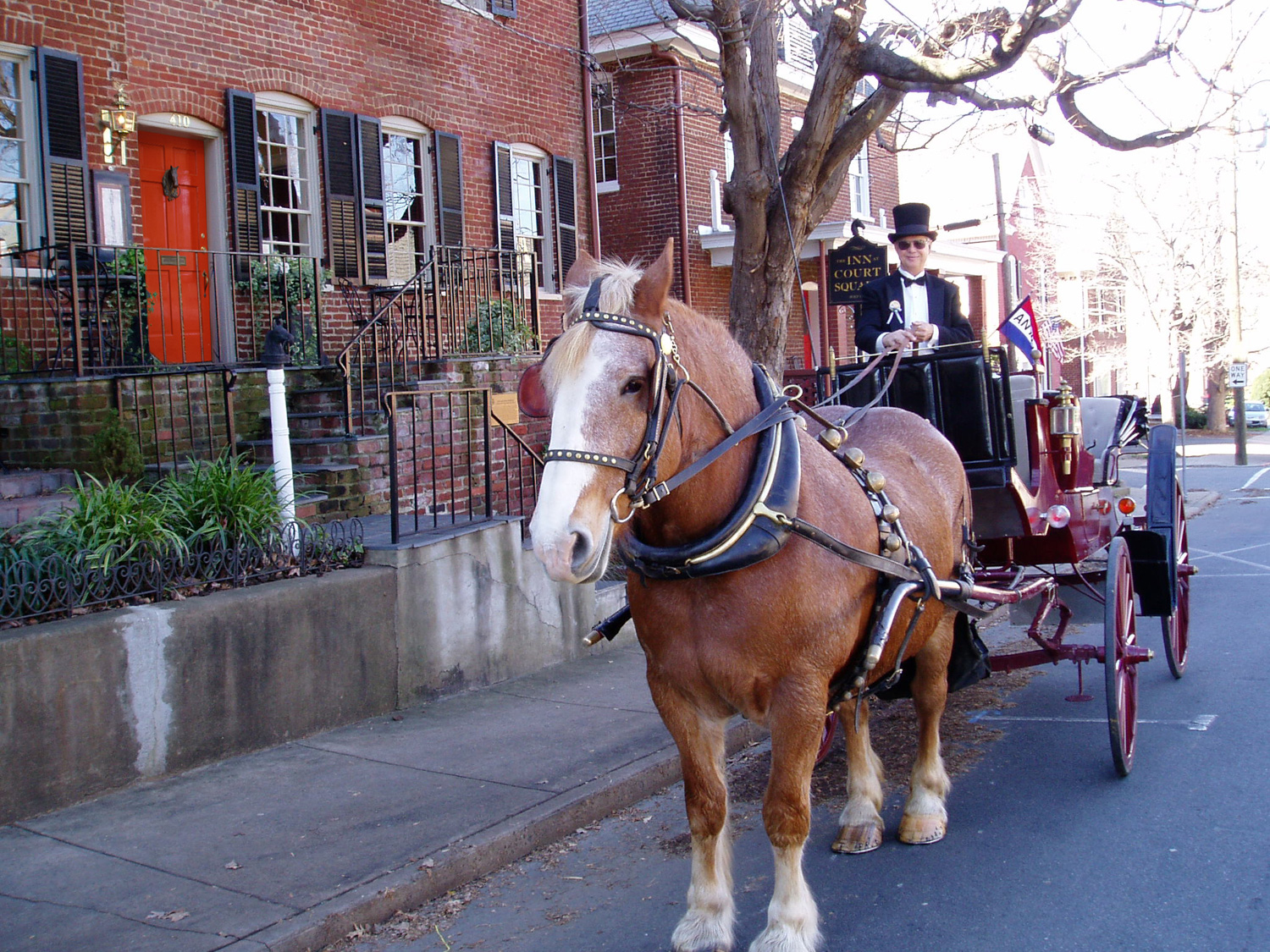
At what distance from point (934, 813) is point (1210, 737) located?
1.99m

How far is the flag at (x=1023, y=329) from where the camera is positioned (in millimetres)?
6457

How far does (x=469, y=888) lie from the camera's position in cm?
446

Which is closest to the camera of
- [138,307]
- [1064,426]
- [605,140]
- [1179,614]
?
[1064,426]

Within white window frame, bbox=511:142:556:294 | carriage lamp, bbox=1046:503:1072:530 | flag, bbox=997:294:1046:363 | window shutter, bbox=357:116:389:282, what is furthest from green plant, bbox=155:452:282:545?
white window frame, bbox=511:142:556:294

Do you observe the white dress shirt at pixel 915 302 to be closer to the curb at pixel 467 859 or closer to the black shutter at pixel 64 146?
the curb at pixel 467 859

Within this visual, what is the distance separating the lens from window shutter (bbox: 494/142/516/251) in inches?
552

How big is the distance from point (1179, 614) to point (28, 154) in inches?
381

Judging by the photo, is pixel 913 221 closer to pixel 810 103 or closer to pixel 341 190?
pixel 810 103

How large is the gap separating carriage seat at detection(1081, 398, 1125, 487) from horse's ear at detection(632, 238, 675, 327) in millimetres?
5091

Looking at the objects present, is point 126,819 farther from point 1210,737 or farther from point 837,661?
point 1210,737

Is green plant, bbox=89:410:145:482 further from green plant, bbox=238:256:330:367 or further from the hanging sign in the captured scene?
the hanging sign

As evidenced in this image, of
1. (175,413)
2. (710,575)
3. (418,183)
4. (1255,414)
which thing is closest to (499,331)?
(418,183)

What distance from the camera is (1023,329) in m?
6.51

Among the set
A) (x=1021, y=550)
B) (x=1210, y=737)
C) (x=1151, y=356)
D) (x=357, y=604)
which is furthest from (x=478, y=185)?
(x=1151, y=356)
